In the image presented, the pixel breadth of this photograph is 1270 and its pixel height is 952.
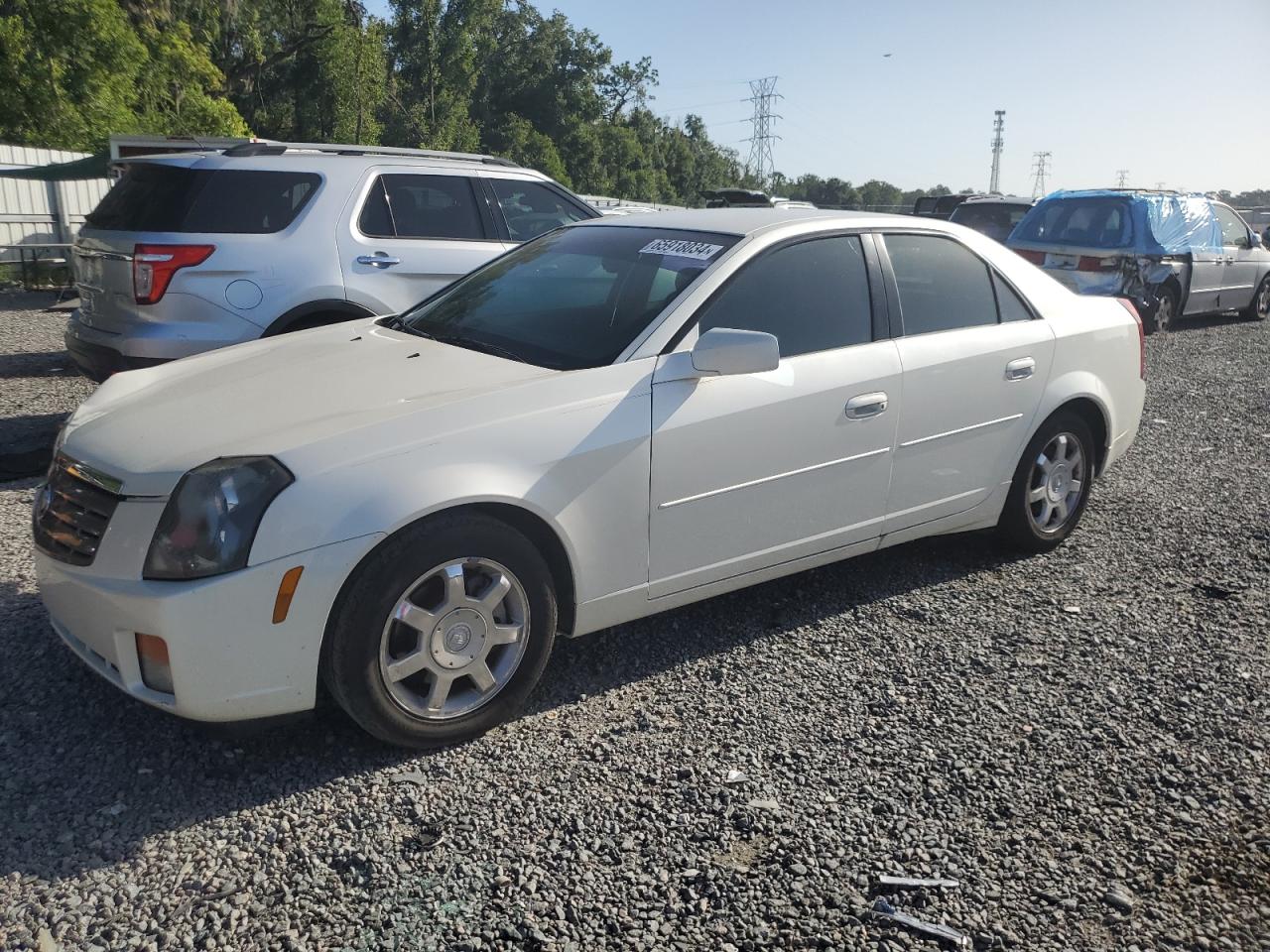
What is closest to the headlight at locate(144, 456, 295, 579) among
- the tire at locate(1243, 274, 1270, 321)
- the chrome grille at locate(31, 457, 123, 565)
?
the chrome grille at locate(31, 457, 123, 565)

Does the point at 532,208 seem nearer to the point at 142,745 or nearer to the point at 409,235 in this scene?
the point at 409,235

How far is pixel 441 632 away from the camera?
3.16 metres

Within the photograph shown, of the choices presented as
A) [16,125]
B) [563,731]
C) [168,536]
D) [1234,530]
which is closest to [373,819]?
[563,731]

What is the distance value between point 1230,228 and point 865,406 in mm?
13407

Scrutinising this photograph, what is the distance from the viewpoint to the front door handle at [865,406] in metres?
4.03

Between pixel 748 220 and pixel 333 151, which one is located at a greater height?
pixel 333 151

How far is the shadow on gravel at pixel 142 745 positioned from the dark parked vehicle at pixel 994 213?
14.4m

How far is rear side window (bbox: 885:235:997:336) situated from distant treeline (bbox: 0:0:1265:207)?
2295 centimetres

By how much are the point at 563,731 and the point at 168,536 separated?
1377mm

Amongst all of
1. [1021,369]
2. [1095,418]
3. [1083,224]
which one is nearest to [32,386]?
[1021,369]

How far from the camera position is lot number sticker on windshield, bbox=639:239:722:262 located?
3.97m

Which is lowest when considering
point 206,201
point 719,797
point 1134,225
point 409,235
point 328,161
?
point 719,797

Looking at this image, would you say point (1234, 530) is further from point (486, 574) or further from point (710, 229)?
point (486, 574)

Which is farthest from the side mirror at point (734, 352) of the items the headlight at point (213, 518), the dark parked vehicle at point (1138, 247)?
the dark parked vehicle at point (1138, 247)
